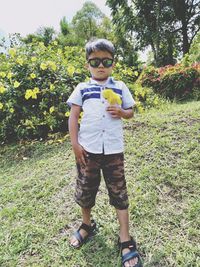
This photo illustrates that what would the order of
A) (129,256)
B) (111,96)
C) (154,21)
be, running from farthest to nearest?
(154,21)
(129,256)
(111,96)

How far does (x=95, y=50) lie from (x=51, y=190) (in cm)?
154

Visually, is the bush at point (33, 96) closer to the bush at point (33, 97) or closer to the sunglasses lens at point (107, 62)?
the bush at point (33, 97)

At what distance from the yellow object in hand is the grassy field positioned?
3.28 feet

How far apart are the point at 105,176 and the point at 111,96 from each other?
526 mm

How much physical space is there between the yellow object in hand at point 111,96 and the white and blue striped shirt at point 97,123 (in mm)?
45

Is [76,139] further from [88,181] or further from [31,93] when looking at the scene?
[31,93]

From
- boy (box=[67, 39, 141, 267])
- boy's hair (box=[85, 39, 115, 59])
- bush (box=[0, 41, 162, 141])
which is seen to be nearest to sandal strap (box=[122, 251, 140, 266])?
boy (box=[67, 39, 141, 267])

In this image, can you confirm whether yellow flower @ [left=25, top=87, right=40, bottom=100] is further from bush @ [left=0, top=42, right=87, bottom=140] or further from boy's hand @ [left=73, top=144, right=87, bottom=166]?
boy's hand @ [left=73, top=144, right=87, bottom=166]

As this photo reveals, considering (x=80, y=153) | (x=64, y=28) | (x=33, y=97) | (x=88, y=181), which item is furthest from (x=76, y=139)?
(x=64, y=28)

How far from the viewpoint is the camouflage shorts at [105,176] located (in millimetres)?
2076

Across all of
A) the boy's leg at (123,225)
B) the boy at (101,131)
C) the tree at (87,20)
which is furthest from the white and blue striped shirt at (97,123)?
the tree at (87,20)

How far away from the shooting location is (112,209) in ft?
8.73

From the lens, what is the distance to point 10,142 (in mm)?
4887

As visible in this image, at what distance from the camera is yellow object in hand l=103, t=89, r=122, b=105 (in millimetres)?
1974
